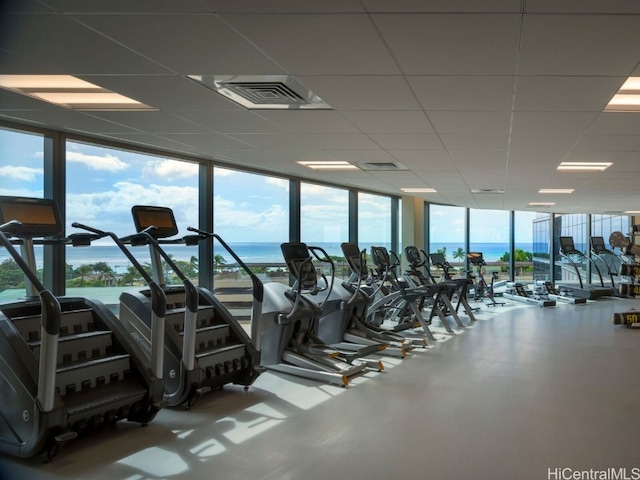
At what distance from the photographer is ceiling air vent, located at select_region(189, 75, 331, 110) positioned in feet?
11.5

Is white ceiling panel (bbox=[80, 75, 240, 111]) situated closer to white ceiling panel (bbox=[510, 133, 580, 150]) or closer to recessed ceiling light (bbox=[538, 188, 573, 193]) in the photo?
white ceiling panel (bbox=[510, 133, 580, 150])

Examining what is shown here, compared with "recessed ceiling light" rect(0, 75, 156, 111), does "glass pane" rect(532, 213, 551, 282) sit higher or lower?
lower

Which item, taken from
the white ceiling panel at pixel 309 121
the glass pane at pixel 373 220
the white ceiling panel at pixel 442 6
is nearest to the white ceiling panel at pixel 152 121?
the white ceiling panel at pixel 309 121

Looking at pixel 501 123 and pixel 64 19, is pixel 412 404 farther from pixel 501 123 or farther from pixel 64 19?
pixel 64 19

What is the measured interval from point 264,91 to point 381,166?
12.6 ft

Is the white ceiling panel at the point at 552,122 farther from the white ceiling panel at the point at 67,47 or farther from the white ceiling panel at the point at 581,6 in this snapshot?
the white ceiling panel at the point at 67,47

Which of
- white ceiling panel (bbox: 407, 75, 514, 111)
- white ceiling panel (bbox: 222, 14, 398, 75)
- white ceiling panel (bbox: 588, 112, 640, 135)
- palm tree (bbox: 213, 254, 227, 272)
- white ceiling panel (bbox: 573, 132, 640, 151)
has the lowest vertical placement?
palm tree (bbox: 213, 254, 227, 272)

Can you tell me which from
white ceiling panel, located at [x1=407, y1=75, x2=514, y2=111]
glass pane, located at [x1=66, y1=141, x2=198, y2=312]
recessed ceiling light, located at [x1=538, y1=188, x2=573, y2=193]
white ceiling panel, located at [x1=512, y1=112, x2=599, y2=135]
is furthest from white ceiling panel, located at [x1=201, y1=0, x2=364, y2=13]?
recessed ceiling light, located at [x1=538, y1=188, x2=573, y2=193]

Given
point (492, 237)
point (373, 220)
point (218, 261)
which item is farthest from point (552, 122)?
point (492, 237)

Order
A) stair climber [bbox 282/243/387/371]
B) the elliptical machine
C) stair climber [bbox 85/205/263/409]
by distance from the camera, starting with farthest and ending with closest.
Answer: the elliptical machine
stair climber [bbox 282/243/387/371]
stair climber [bbox 85/205/263/409]

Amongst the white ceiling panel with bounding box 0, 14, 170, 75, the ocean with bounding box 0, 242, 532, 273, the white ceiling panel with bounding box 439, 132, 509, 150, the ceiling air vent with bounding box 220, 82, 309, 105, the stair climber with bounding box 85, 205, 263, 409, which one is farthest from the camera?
the ocean with bounding box 0, 242, 532, 273

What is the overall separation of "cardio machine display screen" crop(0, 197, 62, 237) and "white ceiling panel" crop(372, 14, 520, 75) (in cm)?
259

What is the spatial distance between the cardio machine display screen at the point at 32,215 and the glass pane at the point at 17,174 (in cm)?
168

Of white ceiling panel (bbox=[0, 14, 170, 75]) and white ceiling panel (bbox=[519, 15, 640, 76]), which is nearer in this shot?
white ceiling panel (bbox=[519, 15, 640, 76])
